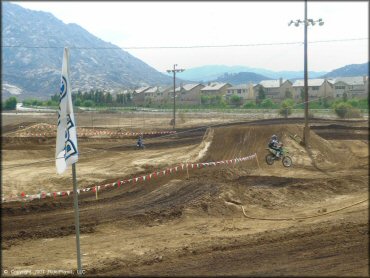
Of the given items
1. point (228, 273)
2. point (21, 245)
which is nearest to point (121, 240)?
point (21, 245)

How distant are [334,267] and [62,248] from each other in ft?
23.2

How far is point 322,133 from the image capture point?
1377 inches

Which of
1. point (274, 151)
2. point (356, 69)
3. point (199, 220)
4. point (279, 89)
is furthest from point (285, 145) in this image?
point (279, 89)

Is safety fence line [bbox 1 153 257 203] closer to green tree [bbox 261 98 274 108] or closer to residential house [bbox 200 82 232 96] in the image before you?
green tree [bbox 261 98 274 108]

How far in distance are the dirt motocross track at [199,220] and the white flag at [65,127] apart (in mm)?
3064

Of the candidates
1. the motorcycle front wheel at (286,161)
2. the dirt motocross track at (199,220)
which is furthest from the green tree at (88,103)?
the motorcycle front wheel at (286,161)

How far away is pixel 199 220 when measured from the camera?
1384 centimetres

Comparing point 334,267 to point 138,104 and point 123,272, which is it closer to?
point 123,272

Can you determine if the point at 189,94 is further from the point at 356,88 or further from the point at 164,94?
the point at 356,88

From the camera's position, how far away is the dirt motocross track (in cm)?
903

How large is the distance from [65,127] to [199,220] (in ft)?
26.4

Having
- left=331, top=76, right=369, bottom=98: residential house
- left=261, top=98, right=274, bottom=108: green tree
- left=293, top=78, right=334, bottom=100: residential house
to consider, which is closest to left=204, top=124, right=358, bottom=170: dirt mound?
left=293, top=78, right=334, bottom=100: residential house

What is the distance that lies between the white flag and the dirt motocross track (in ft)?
10.1

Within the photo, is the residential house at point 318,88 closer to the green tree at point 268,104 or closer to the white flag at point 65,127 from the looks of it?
the green tree at point 268,104
